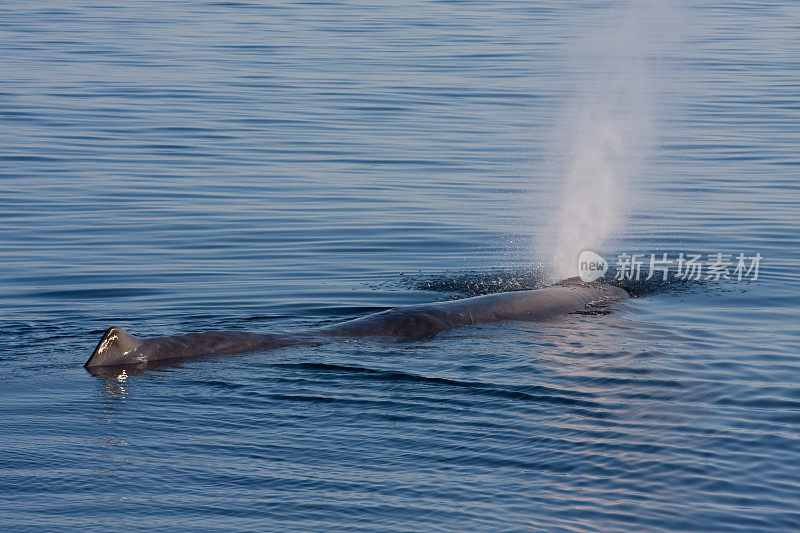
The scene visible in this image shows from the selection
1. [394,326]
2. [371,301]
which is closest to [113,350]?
[394,326]

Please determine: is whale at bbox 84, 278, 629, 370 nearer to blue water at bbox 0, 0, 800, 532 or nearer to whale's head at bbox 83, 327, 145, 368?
whale's head at bbox 83, 327, 145, 368

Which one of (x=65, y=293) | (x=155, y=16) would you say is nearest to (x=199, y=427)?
(x=65, y=293)

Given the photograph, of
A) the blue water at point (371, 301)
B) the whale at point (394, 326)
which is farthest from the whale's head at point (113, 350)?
the blue water at point (371, 301)

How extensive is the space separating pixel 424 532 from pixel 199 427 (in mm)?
2448

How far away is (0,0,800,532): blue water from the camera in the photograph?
27.3 feet

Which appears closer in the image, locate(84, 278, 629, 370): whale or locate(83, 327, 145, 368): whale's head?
locate(83, 327, 145, 368): whale's head

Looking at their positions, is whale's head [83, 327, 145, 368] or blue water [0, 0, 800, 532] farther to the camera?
whale's head [83, 327, 145, 368]

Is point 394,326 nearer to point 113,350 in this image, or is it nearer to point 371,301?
point 371,301

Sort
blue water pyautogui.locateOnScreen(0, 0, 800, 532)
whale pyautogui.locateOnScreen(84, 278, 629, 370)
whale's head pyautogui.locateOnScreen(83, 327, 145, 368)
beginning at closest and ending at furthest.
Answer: blue water pyautogui.locateOnScreen(0, 0, 800, 532), whale's head pyautogui.locateOnScreen(83, 327, 145, 368), whale pyautogui.locateOnScreen(84, 278, 629, 370)

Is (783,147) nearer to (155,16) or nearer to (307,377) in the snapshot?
(307,377)

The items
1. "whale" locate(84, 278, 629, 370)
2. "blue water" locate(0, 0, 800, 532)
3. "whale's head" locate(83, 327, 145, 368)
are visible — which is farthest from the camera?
"whale" locate(84, 278, 629, 370)

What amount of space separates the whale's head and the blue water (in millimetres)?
240

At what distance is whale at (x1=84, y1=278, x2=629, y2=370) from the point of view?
35.6 ft

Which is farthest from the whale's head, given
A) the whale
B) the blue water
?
the blue water
